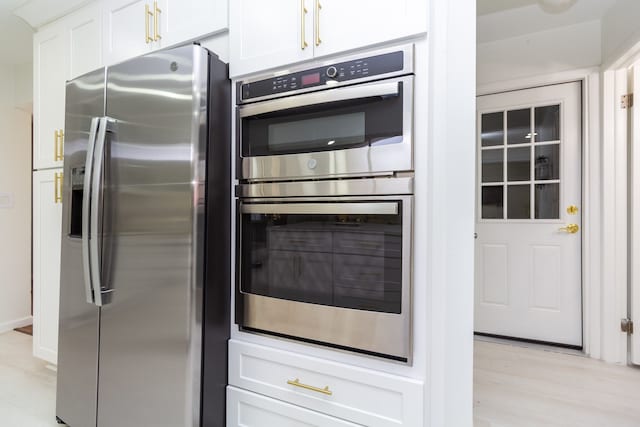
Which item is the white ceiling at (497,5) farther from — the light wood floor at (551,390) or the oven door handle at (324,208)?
the light wood floor at (551,390)

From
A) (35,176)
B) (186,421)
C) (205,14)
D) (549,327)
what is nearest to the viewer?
(186,421)

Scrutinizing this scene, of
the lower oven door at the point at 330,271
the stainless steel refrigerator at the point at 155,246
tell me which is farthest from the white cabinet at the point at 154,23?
the lower oven door at the point at 330,271

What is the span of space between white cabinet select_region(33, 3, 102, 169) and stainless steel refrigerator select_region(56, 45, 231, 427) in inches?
23.2

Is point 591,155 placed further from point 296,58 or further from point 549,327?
point 296,58

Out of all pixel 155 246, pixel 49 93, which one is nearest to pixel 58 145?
pixel 49 93

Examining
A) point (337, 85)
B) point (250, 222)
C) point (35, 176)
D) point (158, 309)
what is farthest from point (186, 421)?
point (35, 176)

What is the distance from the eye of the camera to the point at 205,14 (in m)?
1.46

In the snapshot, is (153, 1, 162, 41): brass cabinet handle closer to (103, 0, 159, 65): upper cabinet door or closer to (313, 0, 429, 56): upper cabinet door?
(103, 0, 159, 65): upper cabinet door

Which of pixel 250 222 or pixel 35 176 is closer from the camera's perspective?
pixel 250 222

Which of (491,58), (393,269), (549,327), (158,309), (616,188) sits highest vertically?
(491,58)

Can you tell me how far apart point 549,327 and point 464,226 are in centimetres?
213

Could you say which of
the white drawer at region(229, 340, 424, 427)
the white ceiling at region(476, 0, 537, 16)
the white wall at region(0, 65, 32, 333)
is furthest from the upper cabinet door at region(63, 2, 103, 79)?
the white ceiling at region(476, 0, 537, 16)

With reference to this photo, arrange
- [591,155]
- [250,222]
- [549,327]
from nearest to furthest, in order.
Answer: [250,222] → [591,155] → [549,327]

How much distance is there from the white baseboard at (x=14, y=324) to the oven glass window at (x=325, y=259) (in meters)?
3.20
